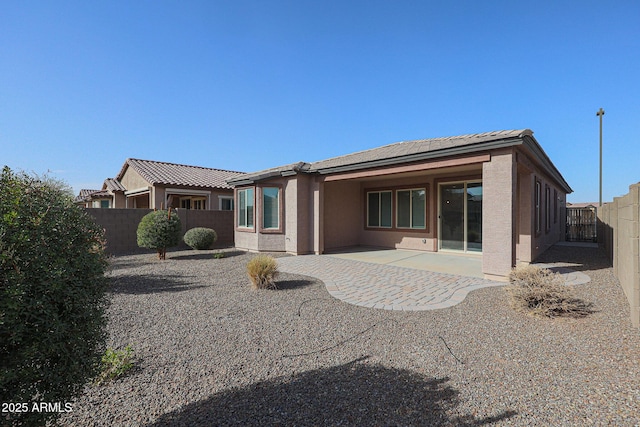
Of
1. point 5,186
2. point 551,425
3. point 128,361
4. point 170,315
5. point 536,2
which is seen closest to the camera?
point 5,186

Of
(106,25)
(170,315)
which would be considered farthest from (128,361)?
(106,25)

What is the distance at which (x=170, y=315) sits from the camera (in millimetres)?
4914

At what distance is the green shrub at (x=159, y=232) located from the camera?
1025 centimetres

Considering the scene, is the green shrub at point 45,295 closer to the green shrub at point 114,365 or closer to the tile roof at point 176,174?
the green shrub at point 114,365

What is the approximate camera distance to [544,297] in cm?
483

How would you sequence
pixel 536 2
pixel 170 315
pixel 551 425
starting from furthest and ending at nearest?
pixel 536 2, pixel 170 315, pixel 551 425

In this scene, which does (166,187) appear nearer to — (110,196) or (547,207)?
(110,196)

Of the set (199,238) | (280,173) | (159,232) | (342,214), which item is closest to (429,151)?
(342,214)

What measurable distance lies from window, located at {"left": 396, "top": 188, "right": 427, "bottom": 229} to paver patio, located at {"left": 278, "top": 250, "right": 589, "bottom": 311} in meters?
2.00

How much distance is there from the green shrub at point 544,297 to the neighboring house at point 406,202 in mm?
1834

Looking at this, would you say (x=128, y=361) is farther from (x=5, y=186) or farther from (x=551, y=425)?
(x=551, y=425)

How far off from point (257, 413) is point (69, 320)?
1.61 meters

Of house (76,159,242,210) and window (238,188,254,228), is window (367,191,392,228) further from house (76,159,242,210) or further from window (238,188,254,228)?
house (76,159,242,210)

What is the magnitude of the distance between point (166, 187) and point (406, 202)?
13393 mm
